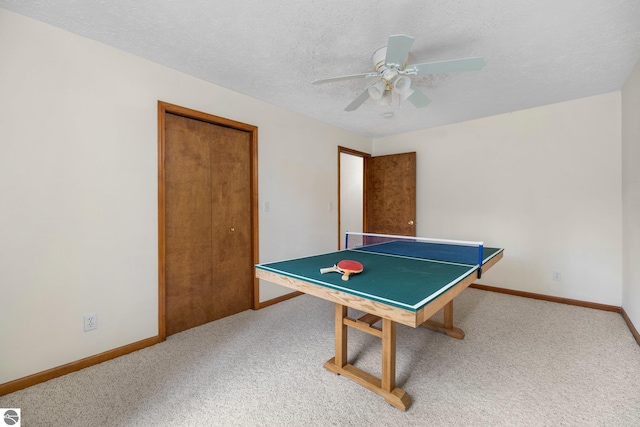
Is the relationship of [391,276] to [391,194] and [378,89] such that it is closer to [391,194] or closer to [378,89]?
[378,89]

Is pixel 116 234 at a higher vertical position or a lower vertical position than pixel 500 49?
lower

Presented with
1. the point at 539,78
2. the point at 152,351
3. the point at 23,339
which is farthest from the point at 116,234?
the point at 539,78

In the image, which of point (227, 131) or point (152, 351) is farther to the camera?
point (227, 131)

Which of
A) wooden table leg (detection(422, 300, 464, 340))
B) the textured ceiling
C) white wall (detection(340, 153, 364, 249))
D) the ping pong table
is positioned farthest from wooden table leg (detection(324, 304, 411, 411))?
white wall (detection(340, 153, 364, 249))

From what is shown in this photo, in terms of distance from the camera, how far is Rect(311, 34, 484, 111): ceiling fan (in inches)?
62.1

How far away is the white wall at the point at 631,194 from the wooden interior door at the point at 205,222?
3666 mm

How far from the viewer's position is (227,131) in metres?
2.94

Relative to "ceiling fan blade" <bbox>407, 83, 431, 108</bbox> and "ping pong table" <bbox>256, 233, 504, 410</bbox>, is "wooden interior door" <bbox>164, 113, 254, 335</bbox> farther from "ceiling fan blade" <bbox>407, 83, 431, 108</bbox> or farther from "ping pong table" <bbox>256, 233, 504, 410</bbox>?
"ceiling fan blade" <bbox>407, 83, 431, 108</bbox>

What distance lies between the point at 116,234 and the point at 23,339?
2.71 feet

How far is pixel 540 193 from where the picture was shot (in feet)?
11.3

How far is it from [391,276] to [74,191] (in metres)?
2.31

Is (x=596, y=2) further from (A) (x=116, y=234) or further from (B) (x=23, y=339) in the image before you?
(B) (x=23, y=339)

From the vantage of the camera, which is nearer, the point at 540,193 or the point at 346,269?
the point at 346,269

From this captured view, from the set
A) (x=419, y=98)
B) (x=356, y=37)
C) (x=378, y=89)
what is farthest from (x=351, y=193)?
(x=356, y=37)
